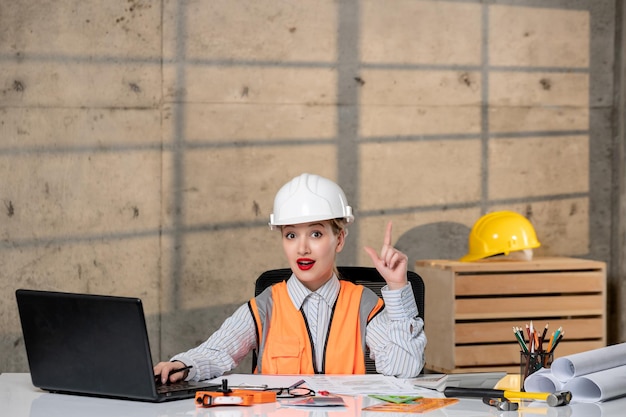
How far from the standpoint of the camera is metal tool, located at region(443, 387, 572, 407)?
2.16 m

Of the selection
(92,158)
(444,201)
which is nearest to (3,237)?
(92,158)

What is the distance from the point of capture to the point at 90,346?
7.29 feet

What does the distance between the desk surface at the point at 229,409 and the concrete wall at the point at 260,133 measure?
2.79 m

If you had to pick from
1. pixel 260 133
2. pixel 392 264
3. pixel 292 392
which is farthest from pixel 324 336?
pixel 260 133

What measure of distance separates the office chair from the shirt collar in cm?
22

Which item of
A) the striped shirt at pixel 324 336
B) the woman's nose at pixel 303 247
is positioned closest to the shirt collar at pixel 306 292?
the striped shirt at pixel 324 336

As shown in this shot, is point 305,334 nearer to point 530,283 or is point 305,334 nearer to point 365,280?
point 365,280

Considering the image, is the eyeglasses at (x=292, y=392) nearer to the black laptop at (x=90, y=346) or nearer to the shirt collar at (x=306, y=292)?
the black laptop at (x=90, y=346)

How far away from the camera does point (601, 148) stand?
5.52 meters

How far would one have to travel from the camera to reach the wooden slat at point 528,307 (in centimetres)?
473

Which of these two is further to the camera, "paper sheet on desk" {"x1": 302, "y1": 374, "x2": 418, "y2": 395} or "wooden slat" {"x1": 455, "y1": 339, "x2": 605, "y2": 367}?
"wooden slat" {"x1": 455, "y1": 339, "x2": 605, "y2": 367}

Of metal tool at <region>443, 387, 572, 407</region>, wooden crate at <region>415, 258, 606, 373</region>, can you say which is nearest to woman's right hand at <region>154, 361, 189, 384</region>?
metal tool at <region>443, 387, 572, 407</region>

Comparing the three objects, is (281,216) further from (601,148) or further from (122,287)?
(601,148)

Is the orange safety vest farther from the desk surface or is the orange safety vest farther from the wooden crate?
the wooden crate
